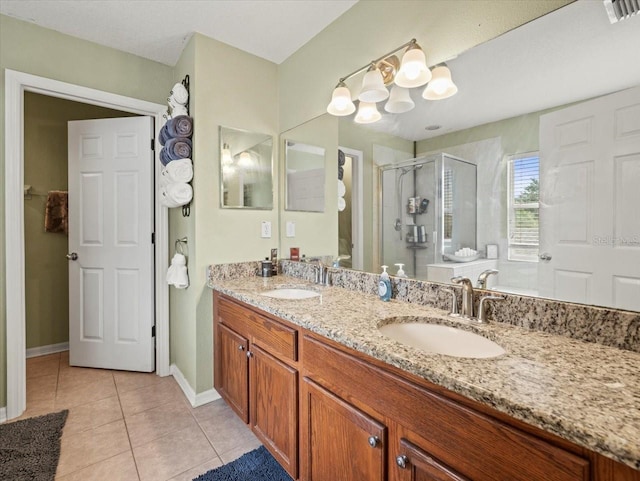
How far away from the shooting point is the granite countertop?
0.55 m

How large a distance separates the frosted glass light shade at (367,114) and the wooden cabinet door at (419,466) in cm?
150

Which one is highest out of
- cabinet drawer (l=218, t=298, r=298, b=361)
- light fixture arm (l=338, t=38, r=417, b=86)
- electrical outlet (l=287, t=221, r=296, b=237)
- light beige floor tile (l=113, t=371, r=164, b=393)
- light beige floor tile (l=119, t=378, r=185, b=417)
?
light fixture arm (l=338, t=38, r=417, b=86)

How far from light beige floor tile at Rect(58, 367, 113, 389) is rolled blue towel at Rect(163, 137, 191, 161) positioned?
6.15 ft

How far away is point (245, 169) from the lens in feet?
7.63

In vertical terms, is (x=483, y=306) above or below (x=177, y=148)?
below

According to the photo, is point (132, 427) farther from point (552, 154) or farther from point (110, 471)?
point (552, 154)

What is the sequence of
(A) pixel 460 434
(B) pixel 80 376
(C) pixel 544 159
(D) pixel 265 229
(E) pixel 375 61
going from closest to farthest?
1. (A) pixel 460 434
2. (C) pixel 544 159
3. (E) pixel 375 61
4. (D) pixel 265 229
5. (B) pixel 80 376

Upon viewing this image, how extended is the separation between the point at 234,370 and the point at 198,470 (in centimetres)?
48

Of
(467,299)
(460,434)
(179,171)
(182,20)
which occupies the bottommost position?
(460,434)

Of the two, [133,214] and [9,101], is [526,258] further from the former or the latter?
[9,101]

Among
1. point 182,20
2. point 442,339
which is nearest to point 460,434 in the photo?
point 442,339

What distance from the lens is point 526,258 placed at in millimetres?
1162

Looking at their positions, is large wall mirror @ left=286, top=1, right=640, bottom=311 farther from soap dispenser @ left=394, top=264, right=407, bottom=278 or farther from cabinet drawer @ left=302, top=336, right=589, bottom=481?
cabinet drawer @ left=302, top=336, right=589, bottom=481

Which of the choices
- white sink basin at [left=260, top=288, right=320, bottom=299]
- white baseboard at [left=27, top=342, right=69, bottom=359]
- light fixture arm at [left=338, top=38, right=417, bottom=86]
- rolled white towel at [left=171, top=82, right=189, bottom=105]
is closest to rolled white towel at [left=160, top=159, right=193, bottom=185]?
rolled white towel at [left=171, top=82, right=189, bottom=105]
